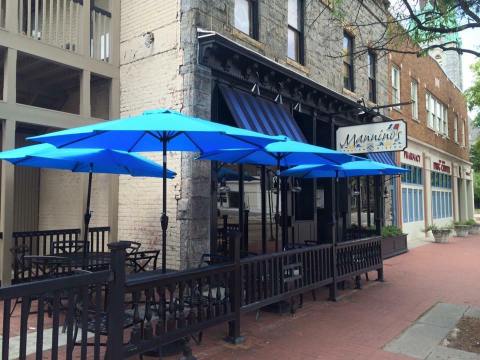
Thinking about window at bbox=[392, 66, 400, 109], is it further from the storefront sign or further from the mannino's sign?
the mannino's sign

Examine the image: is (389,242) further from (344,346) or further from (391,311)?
(344,346)

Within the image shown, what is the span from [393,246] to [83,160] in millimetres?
11081

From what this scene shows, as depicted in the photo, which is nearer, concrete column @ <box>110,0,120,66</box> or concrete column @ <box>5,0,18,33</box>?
concrete column @ <box>5,0,18,33</box>

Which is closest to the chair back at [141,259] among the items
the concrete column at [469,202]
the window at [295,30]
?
the window at [295,30]

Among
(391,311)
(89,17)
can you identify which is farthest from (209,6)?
(391,311)

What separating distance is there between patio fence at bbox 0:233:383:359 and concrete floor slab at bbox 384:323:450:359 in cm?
160

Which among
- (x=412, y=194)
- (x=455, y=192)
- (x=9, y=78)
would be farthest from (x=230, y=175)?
(x=455, y=192)

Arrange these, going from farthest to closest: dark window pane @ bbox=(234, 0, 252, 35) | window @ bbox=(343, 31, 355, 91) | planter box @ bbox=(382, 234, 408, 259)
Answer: window @ bbox=(343, 31, 355, 91), planter box @ bbox=(382, 234, 408, 259), dark window pane @ bbox=(234, 0, 252, 35)

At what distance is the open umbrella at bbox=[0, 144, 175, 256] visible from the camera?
575cm

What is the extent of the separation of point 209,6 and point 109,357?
6.65m

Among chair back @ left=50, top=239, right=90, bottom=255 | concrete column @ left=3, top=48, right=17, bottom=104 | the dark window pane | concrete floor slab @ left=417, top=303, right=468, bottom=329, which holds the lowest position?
concrete floor slab @ left=417, top=303, right=468, bottom=329

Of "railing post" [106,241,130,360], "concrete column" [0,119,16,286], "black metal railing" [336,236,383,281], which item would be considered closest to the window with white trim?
"black metal railing" [336,236,383,281]

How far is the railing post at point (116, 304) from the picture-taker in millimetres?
3775

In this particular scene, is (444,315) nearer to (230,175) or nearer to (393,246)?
(230,175)
